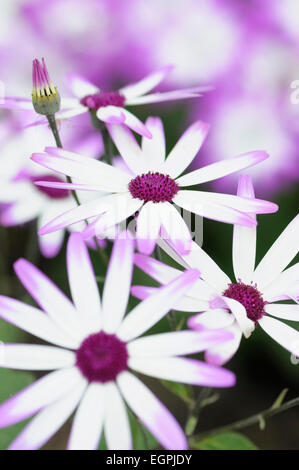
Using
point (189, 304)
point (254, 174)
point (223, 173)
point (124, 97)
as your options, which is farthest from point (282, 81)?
point (189, 304)

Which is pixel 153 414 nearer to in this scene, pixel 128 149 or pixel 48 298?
pixel 48 298

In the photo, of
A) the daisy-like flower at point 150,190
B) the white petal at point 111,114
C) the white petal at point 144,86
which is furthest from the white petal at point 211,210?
the white petal at point 144,86

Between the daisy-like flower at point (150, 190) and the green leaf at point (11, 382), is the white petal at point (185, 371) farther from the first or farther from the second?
the green leaf at point (11, 382)

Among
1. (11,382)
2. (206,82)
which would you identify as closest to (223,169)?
(11,382)

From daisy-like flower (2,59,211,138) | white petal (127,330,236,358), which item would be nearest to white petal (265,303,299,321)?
white petal (127,330,236,358)

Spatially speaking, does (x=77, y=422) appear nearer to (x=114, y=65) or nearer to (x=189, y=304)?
(x=189, y=304)
